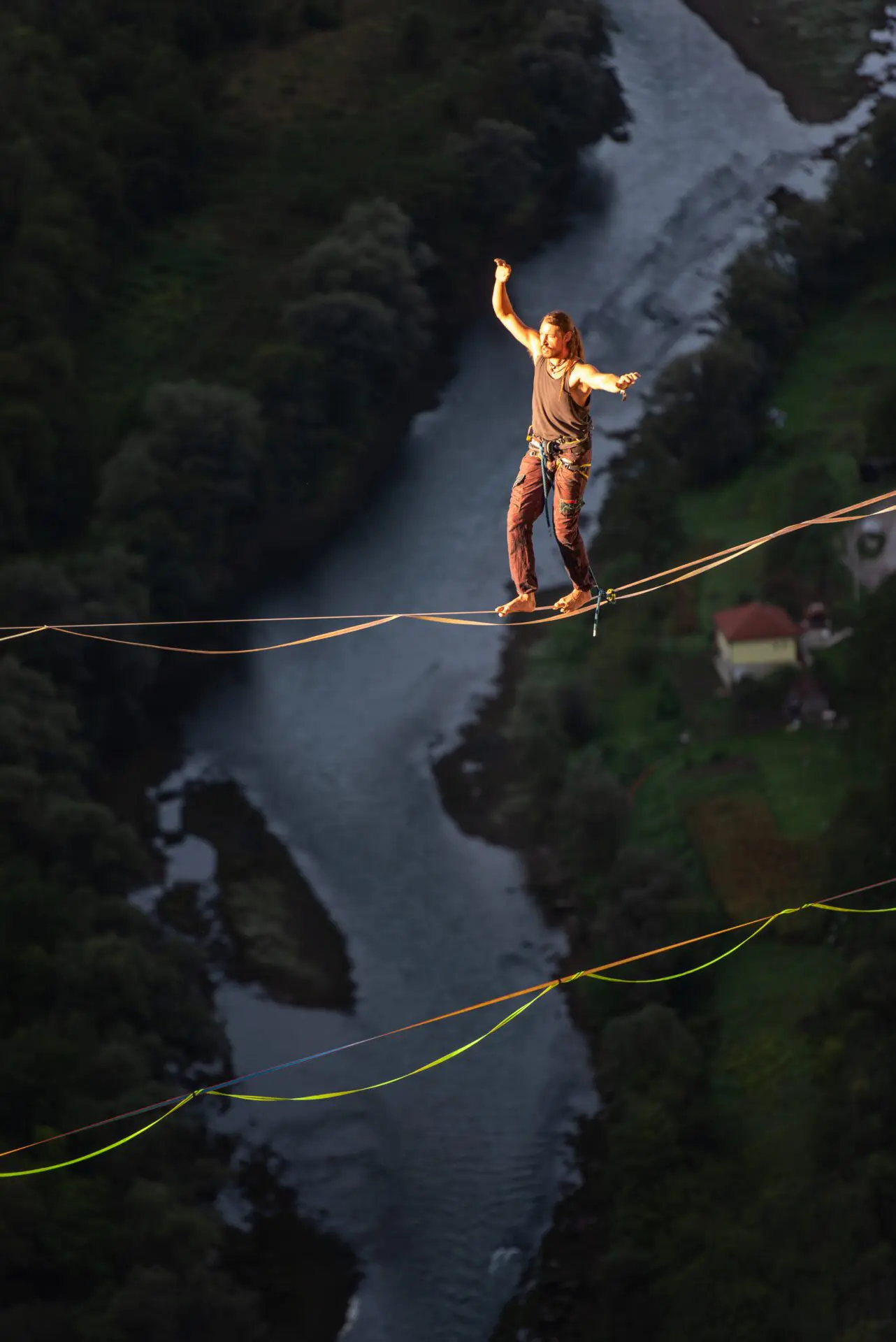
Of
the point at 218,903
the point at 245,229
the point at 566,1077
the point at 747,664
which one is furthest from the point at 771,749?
the point at 245,229

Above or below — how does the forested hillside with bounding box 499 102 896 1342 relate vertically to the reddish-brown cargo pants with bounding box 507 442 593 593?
below

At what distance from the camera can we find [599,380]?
17719 millimetres

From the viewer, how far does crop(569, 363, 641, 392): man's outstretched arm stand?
1650 centimetres

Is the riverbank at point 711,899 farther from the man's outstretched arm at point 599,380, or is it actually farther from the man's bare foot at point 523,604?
the man's outstretched arm at point 599,380

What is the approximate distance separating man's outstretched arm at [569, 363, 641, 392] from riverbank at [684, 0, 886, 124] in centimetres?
5931

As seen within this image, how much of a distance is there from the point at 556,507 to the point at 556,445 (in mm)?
1050

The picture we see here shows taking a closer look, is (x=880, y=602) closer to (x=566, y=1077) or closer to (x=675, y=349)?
(x=566, y=1077)

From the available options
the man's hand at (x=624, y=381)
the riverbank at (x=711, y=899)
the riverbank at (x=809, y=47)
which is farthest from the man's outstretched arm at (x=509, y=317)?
the riverbank at (x=809, y=47)

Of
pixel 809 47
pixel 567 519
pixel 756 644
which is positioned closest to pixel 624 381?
pixel 567 519

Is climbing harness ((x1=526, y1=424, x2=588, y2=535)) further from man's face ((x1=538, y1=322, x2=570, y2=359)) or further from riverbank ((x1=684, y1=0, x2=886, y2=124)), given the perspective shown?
riverbank ((x1=684, y1=0, x2=886, y2=124))

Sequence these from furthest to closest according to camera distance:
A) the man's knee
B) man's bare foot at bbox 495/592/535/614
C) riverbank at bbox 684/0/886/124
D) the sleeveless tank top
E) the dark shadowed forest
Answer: riverbank at bbox 684/0/886/124 < the dark shadowed forest < man's bare foot at bbox 495/592/535/614 < the man's knee < the sleeveless tank top

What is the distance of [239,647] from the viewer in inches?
2234

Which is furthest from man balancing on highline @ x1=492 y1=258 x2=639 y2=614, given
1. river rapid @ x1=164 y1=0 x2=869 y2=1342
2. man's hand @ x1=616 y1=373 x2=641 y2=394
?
river rapid @ x1=164 y1=0 x2=869 y2=1342

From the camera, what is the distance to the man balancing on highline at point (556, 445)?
18.9 metres
